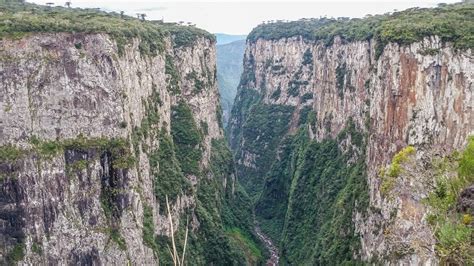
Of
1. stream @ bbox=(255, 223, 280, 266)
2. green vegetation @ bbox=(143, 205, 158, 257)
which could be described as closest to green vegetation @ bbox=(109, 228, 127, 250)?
green vegetation @ bbox=(143, 205, 158, 257)

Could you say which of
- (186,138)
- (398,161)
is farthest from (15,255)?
(398,161)

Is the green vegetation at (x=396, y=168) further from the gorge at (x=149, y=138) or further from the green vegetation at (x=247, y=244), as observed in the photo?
the green vegetation at (x=247, y=244)

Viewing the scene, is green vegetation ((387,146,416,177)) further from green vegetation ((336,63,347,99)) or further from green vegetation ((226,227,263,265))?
green vegetation ((226,227,263,265))

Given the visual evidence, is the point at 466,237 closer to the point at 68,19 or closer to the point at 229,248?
the point at 68,19

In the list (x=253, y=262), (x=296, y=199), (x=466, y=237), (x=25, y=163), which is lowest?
(x=253, y=262)

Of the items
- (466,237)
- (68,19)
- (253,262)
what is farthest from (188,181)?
(466,237)

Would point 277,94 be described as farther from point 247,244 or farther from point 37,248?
point 37,248

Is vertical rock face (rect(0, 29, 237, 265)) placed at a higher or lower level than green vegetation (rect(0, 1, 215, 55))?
lower
